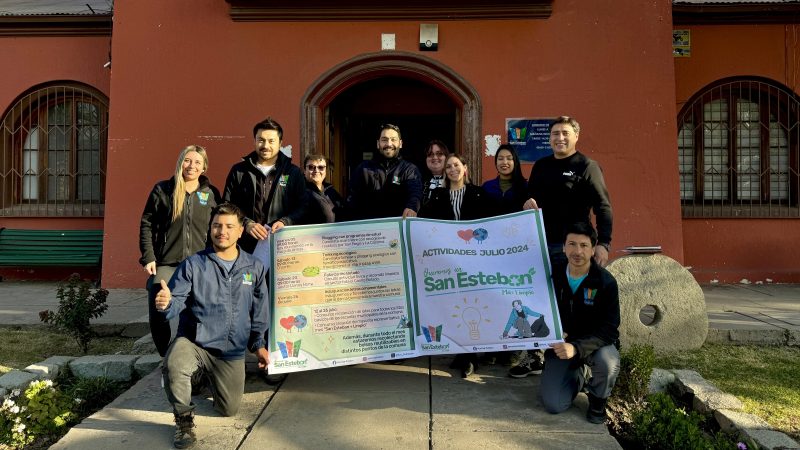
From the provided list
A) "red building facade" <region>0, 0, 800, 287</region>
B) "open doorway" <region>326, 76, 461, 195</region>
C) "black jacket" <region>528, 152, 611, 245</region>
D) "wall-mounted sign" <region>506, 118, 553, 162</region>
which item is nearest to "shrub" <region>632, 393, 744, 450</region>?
"black jacket" <region>528, 152, 611, 245</region>

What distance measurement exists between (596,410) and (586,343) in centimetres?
42

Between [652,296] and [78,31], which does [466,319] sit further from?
[78,31]

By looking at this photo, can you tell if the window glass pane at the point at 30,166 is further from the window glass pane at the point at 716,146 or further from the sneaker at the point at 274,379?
the window glass pane at the point at 716,146

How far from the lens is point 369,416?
347 cm

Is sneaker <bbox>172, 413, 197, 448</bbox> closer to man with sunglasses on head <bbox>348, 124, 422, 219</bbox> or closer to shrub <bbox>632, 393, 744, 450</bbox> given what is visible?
man with sunglasses on head <bbox>348, 124, 422, 219</bbox>

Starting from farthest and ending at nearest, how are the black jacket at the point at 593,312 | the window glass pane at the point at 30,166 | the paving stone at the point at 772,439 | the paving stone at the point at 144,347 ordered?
the window glass pane at the point at 30,166 < the paving stone at the point at 144,347 < the black jacket at the point at 593,312 < the paving stone at the point at 772,439

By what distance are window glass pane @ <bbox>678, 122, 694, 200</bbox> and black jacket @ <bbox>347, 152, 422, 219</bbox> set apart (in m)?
6.40

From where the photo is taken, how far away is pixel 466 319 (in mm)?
3988

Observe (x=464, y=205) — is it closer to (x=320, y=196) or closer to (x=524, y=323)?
(x=524, y=323)

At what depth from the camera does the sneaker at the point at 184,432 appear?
3.09 meters

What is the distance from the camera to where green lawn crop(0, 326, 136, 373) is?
4.98m

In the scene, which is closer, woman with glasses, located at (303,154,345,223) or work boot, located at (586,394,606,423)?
work boot, located at (586,394,606,423)

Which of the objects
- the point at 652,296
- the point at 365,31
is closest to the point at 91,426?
the point at 652,296

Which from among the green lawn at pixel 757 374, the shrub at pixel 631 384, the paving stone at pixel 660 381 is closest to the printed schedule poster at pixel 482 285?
the shrub at pixel 631 384
